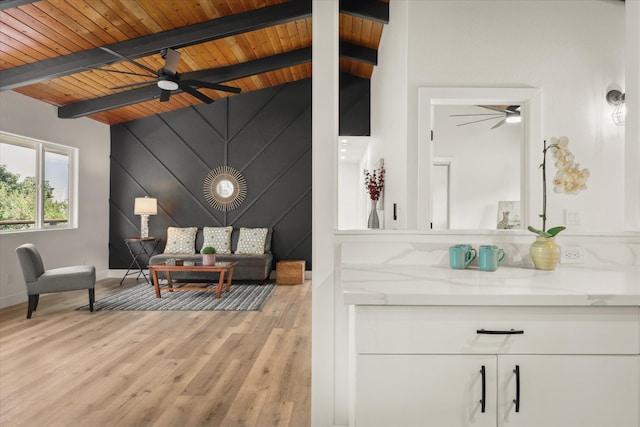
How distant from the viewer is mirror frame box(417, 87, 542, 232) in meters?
3.14

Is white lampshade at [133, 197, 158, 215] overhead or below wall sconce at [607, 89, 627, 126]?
below

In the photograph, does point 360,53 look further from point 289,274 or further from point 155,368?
point 155,368

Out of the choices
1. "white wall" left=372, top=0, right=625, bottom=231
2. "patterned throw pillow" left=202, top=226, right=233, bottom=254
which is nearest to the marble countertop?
"white wall" left=372, top=0, right=625, bottom=231

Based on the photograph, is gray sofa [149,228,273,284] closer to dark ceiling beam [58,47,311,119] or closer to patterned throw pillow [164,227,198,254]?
patterned throw pillow [164,227,198,254]

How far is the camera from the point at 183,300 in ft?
17.1

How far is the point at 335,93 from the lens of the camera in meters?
1.93

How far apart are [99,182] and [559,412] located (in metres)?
7.20

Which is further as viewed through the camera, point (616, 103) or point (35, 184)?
point (35, 184)

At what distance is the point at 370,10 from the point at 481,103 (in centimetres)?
198

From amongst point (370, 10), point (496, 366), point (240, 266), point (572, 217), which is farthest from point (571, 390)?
point (240, 266)

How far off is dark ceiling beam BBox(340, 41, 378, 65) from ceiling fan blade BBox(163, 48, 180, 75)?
2.49 m

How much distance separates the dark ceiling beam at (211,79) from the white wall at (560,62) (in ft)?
9.98

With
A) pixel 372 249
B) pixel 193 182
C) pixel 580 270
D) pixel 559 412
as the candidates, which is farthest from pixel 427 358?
pixel 193 182

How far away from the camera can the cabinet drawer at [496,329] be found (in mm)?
1256
